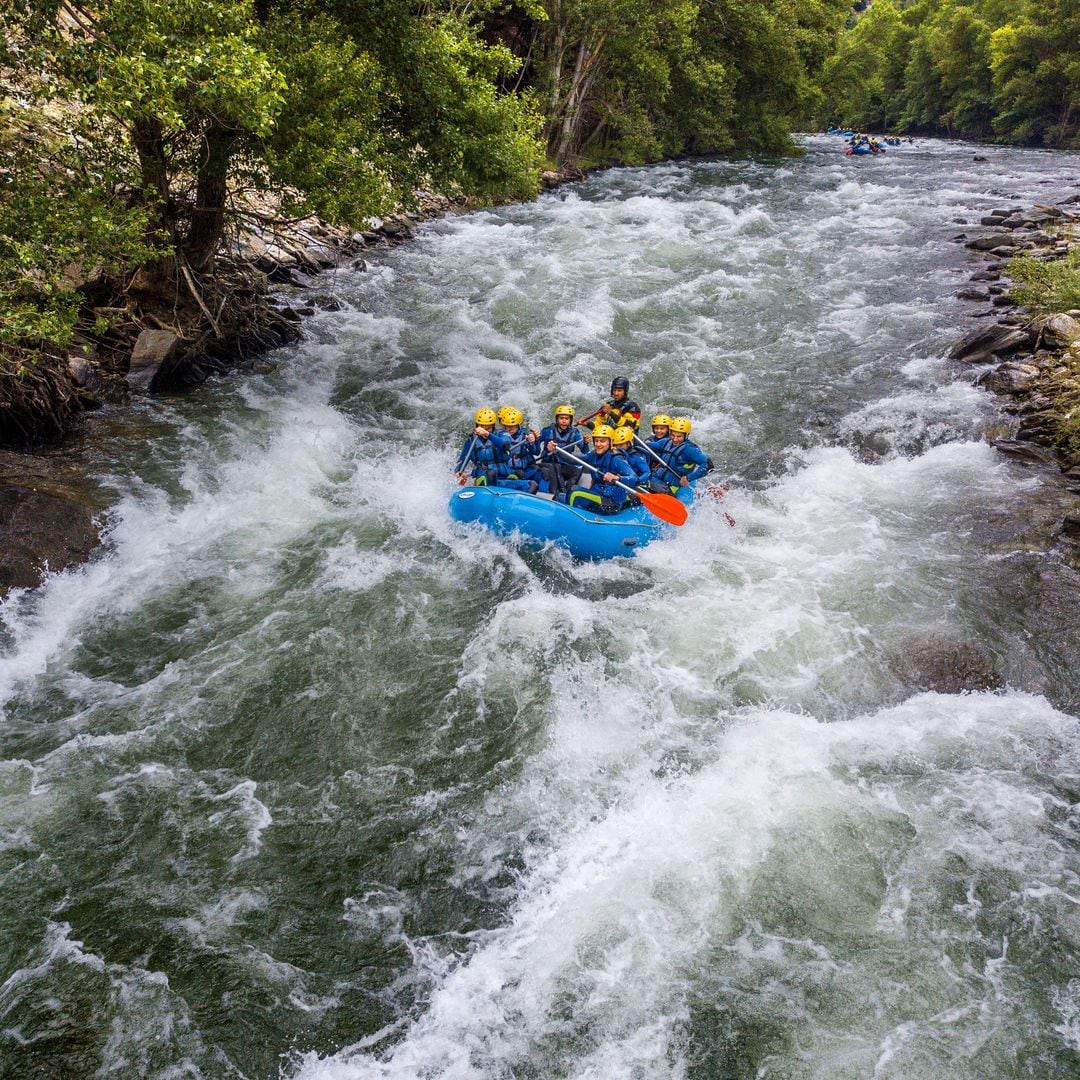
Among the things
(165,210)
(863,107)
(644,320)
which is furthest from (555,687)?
(863,107)

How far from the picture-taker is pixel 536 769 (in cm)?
570

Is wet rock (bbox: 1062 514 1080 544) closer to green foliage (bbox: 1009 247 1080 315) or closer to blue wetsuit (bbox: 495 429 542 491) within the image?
blue wetsuit (bbox: 495 429 542 491)

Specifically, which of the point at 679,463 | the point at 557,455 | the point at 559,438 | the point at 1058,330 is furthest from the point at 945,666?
the point at 1058,330

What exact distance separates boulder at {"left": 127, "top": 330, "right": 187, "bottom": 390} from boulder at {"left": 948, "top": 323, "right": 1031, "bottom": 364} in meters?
11.7

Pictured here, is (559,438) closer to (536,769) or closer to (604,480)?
(604,480)

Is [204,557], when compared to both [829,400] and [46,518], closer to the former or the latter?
[46,518]

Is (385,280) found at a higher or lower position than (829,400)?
higher

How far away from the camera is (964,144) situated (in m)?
45.7

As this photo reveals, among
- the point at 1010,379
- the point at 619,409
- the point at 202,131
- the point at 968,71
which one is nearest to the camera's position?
the point at 202,131

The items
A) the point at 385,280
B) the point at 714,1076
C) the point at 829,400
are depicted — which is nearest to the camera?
the point at 714,1076

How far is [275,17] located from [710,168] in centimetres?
2528

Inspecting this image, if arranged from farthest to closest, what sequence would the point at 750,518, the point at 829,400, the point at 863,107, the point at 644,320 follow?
the point at 863,107 → the point at 644,320 → the point at 829,400 → the point at 750,518

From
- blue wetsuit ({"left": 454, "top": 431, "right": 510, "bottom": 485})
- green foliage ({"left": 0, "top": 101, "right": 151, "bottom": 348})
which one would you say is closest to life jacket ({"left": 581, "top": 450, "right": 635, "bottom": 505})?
blue wetsuit ({"left": 454, "top": 431, "right": 510, "bottom": 485})

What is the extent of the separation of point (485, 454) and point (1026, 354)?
8.75 m
